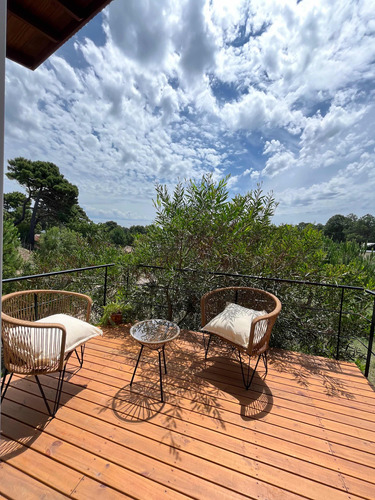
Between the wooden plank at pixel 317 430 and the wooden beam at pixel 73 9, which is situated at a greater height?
the wooden beam at pixel 73 9

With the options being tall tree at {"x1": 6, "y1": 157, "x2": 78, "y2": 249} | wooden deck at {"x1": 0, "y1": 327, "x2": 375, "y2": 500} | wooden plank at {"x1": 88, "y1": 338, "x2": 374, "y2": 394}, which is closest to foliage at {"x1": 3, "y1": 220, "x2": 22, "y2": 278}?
wooden plank at {"x1": 88, "y1": 338, "x2": 374, "y2": 394}

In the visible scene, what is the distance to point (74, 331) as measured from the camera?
1793mm

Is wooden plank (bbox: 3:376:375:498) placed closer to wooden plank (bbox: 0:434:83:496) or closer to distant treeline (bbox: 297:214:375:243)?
wooden plank (bbox: 0:434:83:496)

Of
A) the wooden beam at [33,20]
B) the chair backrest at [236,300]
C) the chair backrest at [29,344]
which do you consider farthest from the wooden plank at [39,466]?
the wooden beam at [33,20]

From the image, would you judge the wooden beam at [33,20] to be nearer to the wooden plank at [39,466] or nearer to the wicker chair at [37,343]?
the wicker chair at [37,343]

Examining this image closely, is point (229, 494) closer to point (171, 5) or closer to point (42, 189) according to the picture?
point (171, 5)

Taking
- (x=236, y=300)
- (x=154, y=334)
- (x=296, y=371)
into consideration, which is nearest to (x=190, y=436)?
(x=154, y=334)

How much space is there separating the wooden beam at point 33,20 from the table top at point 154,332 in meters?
2.36

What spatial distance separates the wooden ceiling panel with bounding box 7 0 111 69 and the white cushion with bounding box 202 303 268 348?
2590 mm

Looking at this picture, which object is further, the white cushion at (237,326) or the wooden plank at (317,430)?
the white cushion at (237,326)

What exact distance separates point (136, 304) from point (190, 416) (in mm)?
2063

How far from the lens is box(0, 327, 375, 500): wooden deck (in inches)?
45.3

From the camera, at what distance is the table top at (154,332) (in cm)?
189

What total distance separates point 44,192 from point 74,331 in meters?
27.8
